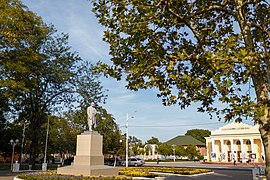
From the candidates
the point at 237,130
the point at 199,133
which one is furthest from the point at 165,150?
the point at 199,133

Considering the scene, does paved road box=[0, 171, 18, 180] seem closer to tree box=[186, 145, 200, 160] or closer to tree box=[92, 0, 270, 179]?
tree box=[92, 0, 270, 179]

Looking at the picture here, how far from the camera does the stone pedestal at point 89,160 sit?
14620 millimetres

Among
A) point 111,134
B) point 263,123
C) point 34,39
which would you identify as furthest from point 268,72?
point 111,134

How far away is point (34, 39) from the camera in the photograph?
22.2 metres

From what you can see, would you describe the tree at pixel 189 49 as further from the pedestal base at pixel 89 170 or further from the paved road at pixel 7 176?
the paved road at pixel 7 176

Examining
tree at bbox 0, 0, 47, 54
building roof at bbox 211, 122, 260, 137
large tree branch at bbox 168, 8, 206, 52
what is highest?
tree at bbox 0, 0, 47, 54

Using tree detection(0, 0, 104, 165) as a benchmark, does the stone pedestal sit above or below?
below

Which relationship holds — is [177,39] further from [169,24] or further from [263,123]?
[263,123]

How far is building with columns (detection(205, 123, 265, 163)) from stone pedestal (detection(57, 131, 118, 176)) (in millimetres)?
42668

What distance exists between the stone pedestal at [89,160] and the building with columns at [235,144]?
140 ft

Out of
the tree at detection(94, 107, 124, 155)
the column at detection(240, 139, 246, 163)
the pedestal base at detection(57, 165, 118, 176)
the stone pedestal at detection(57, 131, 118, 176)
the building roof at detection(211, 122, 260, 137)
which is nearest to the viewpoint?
the pedestal base at detection(57, 165, 118, 176)

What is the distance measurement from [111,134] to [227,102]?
3897 centimetres

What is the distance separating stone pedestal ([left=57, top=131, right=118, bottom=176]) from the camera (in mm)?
14620

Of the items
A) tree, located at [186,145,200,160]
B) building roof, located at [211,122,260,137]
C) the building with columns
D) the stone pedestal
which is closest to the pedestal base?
the stone pedestal
